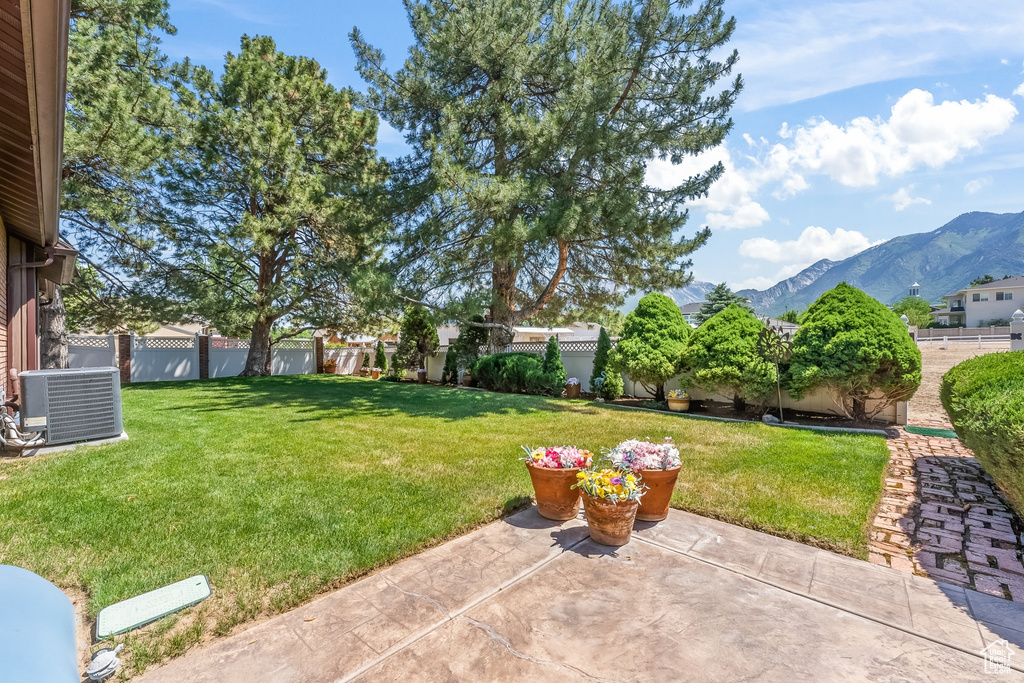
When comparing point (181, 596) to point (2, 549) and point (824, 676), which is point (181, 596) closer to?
point (2, 549)

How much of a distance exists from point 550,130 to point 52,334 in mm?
11869

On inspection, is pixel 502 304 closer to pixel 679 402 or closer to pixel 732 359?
pixel 679 402

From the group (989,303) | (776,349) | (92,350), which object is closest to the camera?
(776,349)

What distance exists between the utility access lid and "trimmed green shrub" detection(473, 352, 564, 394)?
30.6 feet

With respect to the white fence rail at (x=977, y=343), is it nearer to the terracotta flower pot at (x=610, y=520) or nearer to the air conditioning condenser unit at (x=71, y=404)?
the terracotta flower pot at (x=610, y=520)

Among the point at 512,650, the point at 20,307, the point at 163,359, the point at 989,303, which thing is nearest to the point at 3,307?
the point at 20,307

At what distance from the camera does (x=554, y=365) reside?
1155 cm

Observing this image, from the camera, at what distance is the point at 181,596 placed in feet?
7.78

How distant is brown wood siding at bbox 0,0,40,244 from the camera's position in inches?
79.8

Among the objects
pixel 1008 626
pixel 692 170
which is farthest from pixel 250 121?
pixel 1008 626

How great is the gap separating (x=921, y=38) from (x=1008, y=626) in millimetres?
8061

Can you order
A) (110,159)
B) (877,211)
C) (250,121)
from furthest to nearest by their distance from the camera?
(877,211) → (250,121) → (110,159)

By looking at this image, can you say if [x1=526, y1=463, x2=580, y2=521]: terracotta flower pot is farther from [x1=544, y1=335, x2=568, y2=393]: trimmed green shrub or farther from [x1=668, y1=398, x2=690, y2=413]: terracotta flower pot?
[x1=544, y1=335, x2=568, y2=393]: trimmed green shrub

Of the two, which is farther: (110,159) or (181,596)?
(110,159)
